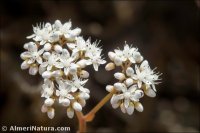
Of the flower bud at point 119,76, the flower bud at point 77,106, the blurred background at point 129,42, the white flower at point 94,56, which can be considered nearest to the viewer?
the flower bud at point 77,106

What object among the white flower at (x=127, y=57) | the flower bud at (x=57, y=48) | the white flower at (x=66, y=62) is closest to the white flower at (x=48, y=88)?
the white flower at (x=66, y=62)

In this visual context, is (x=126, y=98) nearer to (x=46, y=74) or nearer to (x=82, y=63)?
(x=82, y=63)

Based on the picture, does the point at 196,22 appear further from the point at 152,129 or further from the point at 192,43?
the point at 152,129

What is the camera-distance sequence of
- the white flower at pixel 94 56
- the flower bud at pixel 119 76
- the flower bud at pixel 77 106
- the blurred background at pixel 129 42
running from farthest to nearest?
the blurred background at pixel 129 42, the white flower at pixel 94 56, the flower bud at pixel 119 76, the flower bud at pixel 77 106

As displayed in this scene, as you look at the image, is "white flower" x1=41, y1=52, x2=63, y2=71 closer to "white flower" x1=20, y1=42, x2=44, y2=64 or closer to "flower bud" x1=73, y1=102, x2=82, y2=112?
"white flower" x1=20, y1=42, x2=44, y2=64

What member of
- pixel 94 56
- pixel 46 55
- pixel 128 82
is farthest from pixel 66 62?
pixel 128 82

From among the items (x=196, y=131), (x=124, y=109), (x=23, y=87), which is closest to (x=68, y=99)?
(x=124, y=109)

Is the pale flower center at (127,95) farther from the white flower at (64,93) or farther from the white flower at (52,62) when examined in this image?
the white flower at (52,62)
